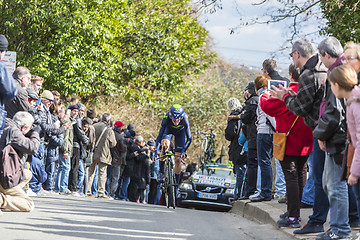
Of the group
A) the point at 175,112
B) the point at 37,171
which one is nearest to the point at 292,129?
the point at 175,112

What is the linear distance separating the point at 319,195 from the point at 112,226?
2964 millimetres

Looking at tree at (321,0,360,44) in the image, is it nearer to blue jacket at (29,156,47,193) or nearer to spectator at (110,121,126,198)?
spectator at (110,121,126,198)

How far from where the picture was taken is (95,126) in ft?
55.7

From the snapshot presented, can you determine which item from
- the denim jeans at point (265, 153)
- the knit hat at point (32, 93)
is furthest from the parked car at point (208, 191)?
the knit hat at point (32, 93)

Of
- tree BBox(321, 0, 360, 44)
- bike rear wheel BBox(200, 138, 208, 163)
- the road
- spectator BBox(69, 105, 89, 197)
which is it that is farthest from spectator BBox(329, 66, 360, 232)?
bike rear wheel BBox(200, 138, 208, 163)

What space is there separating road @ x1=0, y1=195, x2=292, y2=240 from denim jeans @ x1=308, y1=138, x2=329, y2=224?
533mm

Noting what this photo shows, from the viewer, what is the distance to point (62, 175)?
1447 cm

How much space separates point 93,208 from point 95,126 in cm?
577

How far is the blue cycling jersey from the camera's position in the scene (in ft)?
45.1

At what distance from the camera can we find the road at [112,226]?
738 centimetres

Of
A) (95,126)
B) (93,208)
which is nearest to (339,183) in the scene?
(93,208)

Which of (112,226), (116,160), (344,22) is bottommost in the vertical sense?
(112,226)

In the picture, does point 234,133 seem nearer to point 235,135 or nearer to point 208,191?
point 235,135

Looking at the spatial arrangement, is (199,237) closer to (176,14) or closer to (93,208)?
(93,208)
